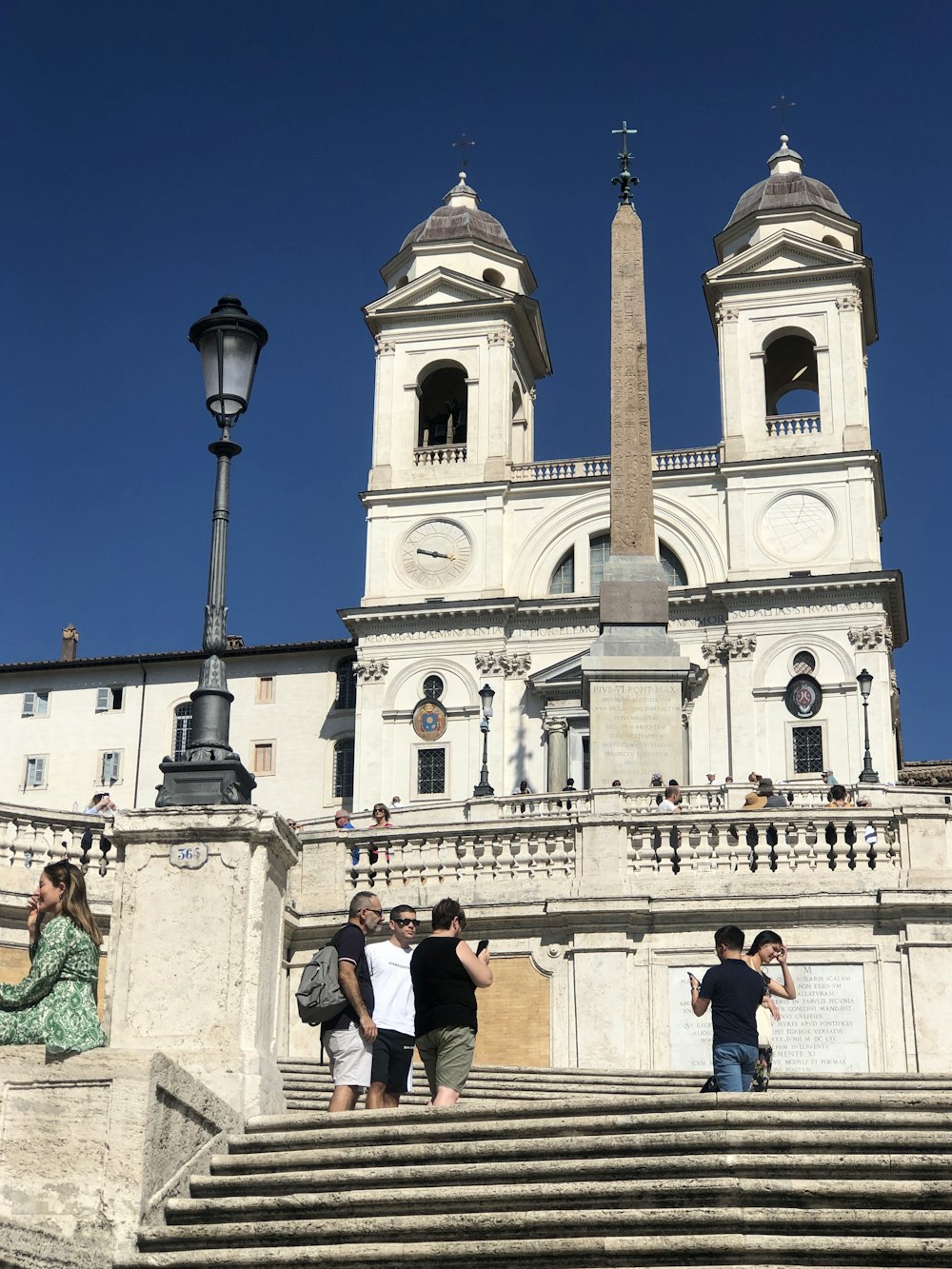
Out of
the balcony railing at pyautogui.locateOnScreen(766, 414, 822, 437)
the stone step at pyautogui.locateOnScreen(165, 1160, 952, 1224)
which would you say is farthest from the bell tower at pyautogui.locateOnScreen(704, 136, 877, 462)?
the stone step at pyautogui.locateOnScreen(165, 1160, 952, 1224)

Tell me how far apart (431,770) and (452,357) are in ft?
46.3

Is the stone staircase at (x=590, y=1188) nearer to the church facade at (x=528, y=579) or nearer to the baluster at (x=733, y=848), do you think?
the baluster at (x=733, y=848)

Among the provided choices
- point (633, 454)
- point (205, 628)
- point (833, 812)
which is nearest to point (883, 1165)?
point (205, 628)

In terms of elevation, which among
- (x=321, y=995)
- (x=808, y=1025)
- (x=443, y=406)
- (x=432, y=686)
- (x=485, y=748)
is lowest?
(x=321, y=995)

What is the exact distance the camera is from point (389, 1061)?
12.5m

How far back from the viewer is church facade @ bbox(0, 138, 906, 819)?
5309 centimetres

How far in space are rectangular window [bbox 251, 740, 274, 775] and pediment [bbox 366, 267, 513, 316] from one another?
14.3m

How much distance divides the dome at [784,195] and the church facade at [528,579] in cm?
10

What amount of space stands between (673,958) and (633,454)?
24.5 metres

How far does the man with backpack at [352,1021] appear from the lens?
12.0 metres

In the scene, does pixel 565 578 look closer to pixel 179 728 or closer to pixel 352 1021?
pixel 179 728

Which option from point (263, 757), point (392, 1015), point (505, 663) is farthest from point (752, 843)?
point (263, 757)

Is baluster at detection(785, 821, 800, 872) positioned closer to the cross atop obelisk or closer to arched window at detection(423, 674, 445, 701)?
the cross atop obelisk

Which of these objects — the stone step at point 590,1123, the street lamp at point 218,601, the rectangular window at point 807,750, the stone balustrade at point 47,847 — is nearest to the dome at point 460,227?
the rectangular window at point 807,750
